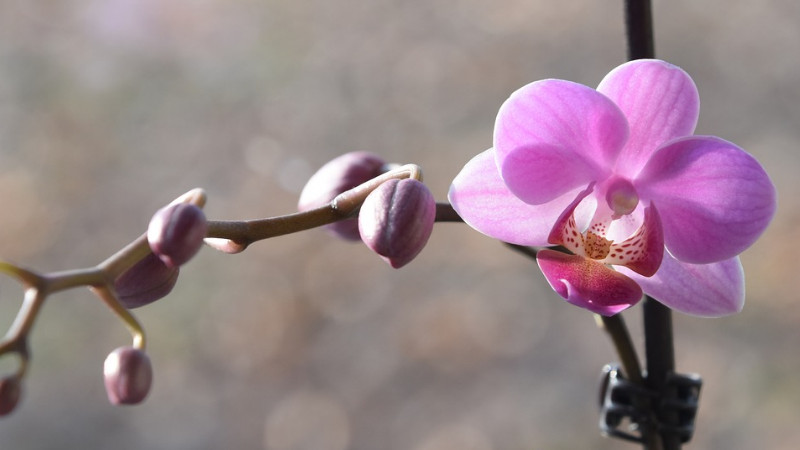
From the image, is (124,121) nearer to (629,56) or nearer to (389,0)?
(389,0)

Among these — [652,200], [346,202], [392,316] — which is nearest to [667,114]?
[652,200]

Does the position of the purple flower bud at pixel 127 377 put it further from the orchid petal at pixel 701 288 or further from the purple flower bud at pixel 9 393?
the orchid petal at pixel 701 288

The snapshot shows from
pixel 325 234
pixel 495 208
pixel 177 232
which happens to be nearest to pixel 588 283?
pixel 495 208

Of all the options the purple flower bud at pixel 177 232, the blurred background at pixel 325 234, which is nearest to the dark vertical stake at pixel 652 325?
the purple flower bud at pixel 177 232

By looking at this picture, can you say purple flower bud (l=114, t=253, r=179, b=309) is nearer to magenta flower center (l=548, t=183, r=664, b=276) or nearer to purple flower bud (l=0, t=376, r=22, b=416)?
purple flower bud (l=0, t=376, r=22, b=416)

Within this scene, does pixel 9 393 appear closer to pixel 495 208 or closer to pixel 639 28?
pixel 495 208
